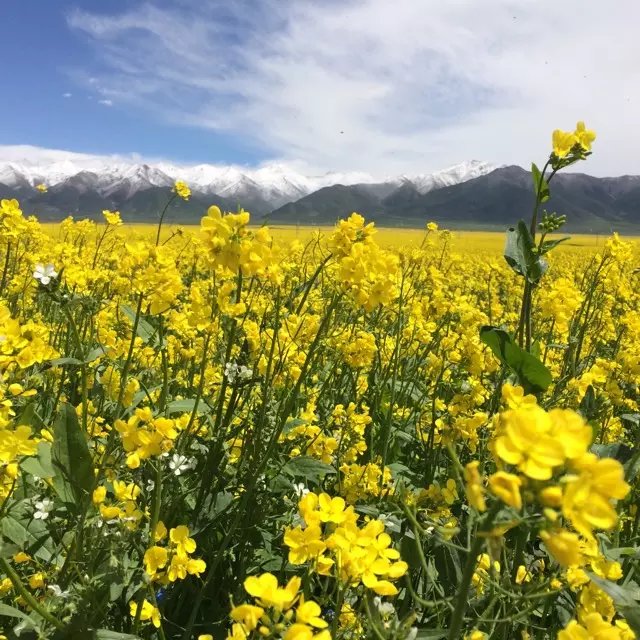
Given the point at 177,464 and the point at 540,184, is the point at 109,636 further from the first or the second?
the point at 540,184

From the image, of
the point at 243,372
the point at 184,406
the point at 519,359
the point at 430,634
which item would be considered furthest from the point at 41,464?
the point at 519,359

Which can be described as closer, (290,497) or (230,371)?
(230,371)

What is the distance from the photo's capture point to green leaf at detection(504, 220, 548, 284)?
205 centimetres

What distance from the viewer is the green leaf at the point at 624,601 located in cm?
123

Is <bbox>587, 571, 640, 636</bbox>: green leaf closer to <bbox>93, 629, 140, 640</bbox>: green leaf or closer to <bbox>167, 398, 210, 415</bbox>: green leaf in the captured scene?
<bbox>93, 629, 140, 640</bbox>: green leaf

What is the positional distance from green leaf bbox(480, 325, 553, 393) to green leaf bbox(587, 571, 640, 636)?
62cm

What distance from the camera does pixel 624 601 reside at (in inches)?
48.5

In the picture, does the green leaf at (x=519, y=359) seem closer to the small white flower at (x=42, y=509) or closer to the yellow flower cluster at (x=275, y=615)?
the yellow flower cluster at (x=275, y=615)

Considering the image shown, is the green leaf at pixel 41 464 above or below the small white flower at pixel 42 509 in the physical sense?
above

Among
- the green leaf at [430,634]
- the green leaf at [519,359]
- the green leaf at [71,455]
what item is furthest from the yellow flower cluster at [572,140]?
the green leaf at [71,455]

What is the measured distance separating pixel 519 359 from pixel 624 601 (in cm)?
74

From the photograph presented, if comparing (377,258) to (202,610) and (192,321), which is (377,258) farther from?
(202,610)

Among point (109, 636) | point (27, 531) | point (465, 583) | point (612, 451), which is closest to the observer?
point (465, 583)

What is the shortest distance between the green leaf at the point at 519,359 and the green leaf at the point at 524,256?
391 millimetres
